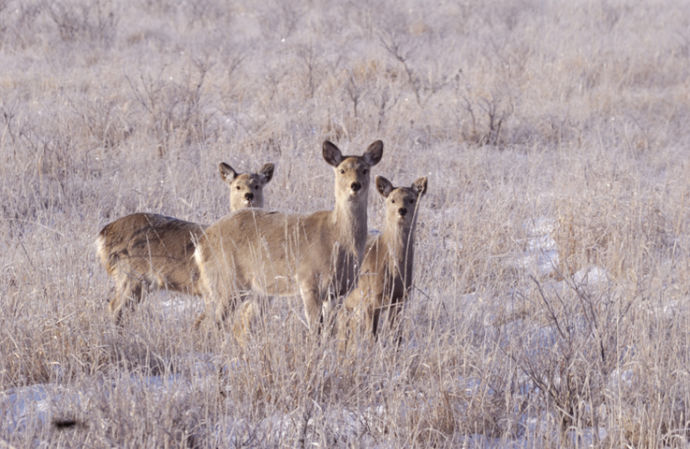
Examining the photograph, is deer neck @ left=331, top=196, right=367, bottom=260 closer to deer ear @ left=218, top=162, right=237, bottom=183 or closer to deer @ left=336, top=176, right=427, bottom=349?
deer @ left=336, top=176, right=427, bottom=349

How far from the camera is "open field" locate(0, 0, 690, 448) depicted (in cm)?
393

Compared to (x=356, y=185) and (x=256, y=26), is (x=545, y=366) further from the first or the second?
(x=256, y=26)

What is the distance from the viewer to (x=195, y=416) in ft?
12.5

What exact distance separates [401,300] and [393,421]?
1935mm

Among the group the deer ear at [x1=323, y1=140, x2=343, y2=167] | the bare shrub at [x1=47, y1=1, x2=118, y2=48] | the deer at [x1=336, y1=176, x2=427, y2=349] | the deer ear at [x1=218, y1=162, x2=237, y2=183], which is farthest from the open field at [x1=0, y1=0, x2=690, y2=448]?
the deer ear at [x1=323, y1=140, x2=343, y2=167]

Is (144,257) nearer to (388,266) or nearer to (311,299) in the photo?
(311,299)

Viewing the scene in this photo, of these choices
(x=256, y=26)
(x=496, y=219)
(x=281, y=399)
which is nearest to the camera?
(x=281, y=399)

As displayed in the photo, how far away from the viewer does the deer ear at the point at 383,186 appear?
613cm

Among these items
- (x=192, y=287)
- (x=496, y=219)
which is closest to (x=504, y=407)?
(x=192, y=287)

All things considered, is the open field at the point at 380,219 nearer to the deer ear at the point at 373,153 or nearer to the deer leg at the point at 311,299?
the deer leg at the point at 311,299

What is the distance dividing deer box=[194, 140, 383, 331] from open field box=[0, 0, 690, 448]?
218mm

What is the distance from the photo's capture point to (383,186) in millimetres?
6172

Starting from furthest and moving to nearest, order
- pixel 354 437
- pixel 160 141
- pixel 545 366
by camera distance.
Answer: pixel 160 141
pixel 545 366
pixel 354 437

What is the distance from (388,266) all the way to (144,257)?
1652 mm
